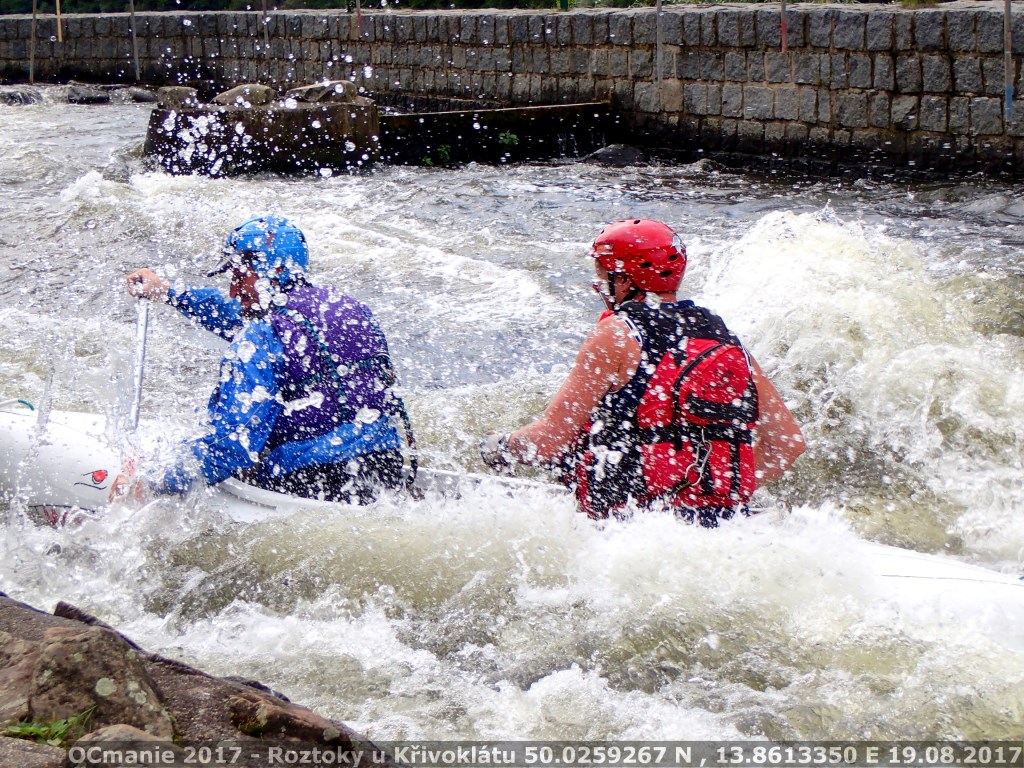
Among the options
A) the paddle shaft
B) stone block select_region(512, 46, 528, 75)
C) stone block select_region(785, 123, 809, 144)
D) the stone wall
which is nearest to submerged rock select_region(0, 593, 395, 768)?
the paddle shaft

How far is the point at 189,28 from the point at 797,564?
2340cm

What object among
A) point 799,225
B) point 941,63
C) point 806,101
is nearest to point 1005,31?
point 941,63

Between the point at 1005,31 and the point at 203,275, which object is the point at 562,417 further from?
the point at 1005,31

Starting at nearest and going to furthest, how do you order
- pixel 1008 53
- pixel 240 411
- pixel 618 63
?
1. pixel 240 411
2. pixel 1008 53
3. pixel 618 63

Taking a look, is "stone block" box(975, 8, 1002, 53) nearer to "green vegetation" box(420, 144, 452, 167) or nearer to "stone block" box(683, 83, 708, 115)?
"stone block" box(683, 83, 708, 115)

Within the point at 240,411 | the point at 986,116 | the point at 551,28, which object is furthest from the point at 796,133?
the point at 240,411

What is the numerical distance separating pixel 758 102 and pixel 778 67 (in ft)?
1.65

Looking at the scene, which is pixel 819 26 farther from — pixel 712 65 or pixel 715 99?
pixel 715 99

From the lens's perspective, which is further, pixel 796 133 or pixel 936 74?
pixel 796 133

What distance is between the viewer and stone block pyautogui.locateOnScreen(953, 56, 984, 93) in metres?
11.2

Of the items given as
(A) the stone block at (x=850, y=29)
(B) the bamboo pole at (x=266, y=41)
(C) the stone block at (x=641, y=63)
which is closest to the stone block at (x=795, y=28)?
(A) the stone block at (x=850, y=29)

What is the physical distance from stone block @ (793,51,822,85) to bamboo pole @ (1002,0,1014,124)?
7.35 ft

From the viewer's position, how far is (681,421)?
10.2ft

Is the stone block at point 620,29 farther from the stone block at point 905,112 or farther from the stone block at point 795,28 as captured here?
the stone block at point 905,112
